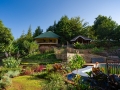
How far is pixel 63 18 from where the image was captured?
39.1m

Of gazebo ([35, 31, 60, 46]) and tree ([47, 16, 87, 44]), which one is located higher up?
tree ([47, 16, 87, 44])

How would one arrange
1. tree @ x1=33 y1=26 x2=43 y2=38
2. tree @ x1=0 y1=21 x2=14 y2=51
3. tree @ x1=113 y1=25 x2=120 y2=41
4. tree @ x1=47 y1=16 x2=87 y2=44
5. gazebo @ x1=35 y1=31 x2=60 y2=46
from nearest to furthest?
tree @ x1=0 y1=21 x2=14 y2=51 → tree @ x1=113 y1=25 x2=120 y2=41 → tree @ x1=47 y1=16 x2=87 y2=44 → gazebo @ x1=35 y1=31 x2=60 y2=46 → tree @ x1=33 y1=26 x2=43 y2=38

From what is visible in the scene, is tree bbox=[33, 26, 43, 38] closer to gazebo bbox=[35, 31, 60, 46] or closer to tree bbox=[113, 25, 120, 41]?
gazebo bbox=[35, 31, 60, 46]

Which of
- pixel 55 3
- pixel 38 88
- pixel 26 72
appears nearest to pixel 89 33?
pixel 55 3

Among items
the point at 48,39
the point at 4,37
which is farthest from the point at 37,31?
the point at 4,37

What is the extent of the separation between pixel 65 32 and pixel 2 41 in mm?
15631

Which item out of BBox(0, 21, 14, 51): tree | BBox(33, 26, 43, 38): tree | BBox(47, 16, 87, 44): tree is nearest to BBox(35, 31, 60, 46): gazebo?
BBox(47, 16, 87, 44): tree

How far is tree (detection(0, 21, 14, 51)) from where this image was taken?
26461 mm

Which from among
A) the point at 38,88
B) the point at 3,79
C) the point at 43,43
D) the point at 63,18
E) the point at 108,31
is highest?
the point at 63,18

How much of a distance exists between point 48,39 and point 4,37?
14622 mm

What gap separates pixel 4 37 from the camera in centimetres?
2645

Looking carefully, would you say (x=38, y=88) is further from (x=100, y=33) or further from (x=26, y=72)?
(x=100, y=33)

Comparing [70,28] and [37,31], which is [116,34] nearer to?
[70,28]

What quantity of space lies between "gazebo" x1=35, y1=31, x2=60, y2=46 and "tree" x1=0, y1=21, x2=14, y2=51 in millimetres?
10509
